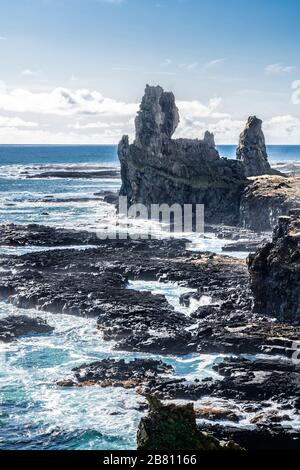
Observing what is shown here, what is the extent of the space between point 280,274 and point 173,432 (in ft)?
112

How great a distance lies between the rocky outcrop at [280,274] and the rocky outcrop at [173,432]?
2939 cm

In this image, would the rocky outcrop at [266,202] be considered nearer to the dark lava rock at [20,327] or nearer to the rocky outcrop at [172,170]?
the rocky outcrop at [172,170]

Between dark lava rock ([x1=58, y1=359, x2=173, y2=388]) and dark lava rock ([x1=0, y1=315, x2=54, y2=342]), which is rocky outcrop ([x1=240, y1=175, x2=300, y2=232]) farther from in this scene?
dark lava rock ([x1=58, y1=359, x2=173, y2=388])

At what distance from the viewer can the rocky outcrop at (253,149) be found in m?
133

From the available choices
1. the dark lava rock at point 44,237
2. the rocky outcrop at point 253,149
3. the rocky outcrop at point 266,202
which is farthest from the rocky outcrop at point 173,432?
the rocky outcrop at point 253,149

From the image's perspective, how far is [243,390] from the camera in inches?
1574

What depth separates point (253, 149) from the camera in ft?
441

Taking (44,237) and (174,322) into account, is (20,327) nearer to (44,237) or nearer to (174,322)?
(174,322)

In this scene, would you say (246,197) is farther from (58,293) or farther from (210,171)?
(58,293)

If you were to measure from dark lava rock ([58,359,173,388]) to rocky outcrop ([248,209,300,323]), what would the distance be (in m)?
15.2

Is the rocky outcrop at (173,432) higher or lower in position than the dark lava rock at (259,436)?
higher

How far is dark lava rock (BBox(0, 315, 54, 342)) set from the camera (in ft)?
169

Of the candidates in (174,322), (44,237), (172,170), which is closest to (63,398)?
(174,322)
